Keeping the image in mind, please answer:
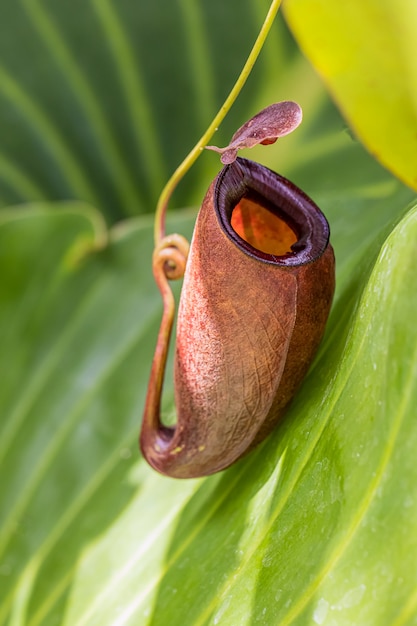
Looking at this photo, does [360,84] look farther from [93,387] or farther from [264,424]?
[93,387]

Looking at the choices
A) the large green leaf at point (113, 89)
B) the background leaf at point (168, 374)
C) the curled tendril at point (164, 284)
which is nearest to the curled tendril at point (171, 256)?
the curled tendril at point (164, 284)

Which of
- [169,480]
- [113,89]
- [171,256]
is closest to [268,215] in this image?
[171,256]

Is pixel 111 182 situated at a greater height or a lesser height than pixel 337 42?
greater

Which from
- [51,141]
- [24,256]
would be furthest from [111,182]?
[24,256]

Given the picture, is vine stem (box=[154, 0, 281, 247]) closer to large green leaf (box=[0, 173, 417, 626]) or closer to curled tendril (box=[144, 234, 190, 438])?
curled tendril (box=[144, 234, 190, 438])

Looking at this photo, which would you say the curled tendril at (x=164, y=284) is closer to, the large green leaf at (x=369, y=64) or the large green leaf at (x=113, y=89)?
the large green leaf at (x=369, y=64)

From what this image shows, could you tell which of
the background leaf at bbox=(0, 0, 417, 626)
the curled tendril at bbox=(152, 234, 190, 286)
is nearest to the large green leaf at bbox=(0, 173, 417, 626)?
the background leaf at bbox=(0, 0, 417, 626)

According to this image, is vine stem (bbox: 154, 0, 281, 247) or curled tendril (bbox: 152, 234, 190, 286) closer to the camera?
vine stem (bbox: 154, 0, 281, 247)
